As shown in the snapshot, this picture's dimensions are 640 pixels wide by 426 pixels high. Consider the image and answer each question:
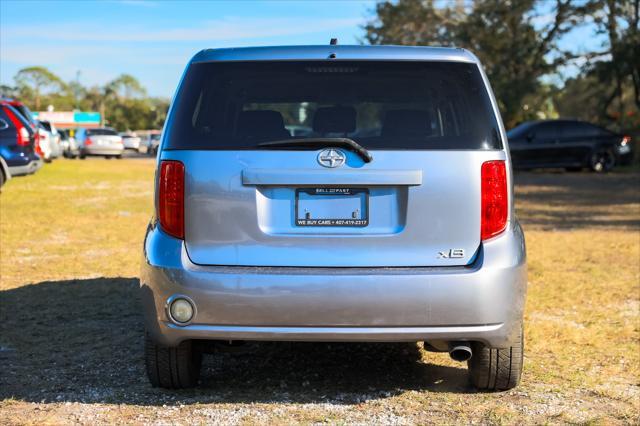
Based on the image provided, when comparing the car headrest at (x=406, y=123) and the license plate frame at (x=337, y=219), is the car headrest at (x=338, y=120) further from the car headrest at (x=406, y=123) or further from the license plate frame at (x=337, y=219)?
the license plate frame at (x=337, y=219)

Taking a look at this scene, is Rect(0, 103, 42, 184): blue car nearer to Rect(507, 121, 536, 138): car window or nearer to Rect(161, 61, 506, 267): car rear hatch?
Rect(507, 121, 536, 138): car window

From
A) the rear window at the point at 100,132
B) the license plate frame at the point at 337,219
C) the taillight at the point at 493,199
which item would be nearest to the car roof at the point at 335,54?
the taillight at the point at 493,199

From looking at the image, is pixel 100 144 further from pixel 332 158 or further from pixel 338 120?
pixel 332 158

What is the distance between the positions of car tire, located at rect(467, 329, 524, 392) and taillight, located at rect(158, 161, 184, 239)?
164 cm

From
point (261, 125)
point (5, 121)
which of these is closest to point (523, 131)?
point (5, 121)

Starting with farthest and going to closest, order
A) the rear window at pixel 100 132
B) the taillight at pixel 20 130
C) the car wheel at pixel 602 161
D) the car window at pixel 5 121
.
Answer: the rear window at pixel 100 132, the car wheel at pixel 602 161, the taillight at pixel 20 130, the car window at pixel 5 121

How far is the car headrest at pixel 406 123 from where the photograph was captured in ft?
13.4

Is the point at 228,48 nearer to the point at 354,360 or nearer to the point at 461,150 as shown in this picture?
the point at 461,150

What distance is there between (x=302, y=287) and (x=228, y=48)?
130 centimetres

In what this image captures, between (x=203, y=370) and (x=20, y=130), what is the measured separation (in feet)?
43.9

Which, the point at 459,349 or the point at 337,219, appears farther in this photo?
the point at 459,349

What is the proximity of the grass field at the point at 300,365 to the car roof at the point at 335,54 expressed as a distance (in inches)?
69.6

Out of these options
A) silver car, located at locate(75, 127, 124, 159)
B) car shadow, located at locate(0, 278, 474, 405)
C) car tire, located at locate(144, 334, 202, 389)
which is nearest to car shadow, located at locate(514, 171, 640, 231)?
car shadow, located at locate(0, 278, 474, 405)

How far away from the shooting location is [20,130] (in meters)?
17.0
